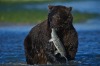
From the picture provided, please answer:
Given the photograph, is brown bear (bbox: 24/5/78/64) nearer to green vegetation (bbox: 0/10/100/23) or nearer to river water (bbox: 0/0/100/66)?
river water (bbox: 0/0/100/66)

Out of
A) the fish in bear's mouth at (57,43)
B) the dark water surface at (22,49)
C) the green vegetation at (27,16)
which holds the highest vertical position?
the fish in bear's mouth at (57,43)

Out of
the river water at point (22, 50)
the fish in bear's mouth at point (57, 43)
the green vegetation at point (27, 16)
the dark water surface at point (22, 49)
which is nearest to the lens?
the fish in bear's mouth at point (57, 43)

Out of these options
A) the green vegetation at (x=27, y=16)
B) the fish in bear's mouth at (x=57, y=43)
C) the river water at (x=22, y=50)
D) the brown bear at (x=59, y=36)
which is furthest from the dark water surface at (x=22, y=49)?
the green vegetation at (x=27, y=16)

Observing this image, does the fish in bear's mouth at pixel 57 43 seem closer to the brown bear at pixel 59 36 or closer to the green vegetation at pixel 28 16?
the brown bear at pixel 59 36

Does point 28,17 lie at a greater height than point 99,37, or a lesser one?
lesser

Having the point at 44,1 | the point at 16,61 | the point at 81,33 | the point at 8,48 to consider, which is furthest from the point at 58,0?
the point at 16,61

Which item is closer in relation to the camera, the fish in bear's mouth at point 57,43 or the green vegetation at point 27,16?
the fish in bear's mouth at point 57,43

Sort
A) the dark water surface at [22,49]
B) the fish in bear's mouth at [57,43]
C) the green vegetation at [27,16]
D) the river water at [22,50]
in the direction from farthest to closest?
1. the green vegetation at [27,16]
2. the dark water surface at [22,49]
3. the river water at [22,50]
4. the fish in bear's mouth at [57,43]

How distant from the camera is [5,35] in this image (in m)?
24.2

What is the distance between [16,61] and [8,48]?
340cm

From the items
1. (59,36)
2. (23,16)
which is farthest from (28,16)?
(59,36)

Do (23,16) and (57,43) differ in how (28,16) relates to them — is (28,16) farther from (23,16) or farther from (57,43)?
(57,43)

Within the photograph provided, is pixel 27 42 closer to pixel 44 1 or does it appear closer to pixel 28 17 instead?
pixel 28 17

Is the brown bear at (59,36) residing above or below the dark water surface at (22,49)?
above
